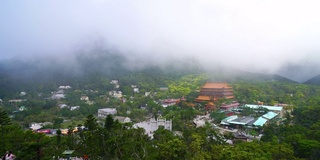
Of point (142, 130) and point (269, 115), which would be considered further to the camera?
point (269, 115)

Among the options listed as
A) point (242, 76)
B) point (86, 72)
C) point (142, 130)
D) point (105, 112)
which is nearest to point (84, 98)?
point (105, 112)

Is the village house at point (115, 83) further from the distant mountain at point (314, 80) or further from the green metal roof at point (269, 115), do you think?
the distant mountain at point (314, 80)

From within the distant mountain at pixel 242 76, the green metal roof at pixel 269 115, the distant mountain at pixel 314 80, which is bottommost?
the green metal roof at pixel 269 115

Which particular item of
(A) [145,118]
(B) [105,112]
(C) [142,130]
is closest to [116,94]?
(B) [105,112]

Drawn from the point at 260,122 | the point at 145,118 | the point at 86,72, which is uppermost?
the point at 86,72

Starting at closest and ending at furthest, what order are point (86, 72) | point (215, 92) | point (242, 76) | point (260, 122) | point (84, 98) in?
point (260, 122) < point (215, 92) < point (84, 98) < point (242, 76) < point (86, 72)

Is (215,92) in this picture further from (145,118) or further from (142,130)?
(142,130)

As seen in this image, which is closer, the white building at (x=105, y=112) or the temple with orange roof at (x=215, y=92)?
the white building at (x=105, y=112)

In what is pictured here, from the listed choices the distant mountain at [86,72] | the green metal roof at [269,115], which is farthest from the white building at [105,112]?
the distant mountain at [86,72]

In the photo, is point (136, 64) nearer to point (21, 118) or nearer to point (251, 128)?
point (21, 118)

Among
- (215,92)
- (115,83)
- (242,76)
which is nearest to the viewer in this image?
(215,92)

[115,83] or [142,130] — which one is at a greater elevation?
[142,130]

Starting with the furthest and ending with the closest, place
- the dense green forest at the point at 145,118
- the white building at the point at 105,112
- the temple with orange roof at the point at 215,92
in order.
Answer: the temple with orange roof at the point at 215,92
the white building at the point at 105,112
the dense green forest at the point at 145,118

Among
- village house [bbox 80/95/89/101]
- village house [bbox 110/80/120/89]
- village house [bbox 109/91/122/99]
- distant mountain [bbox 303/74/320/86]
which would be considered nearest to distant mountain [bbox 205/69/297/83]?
distant mountain [bbox 303/74/320/86]
